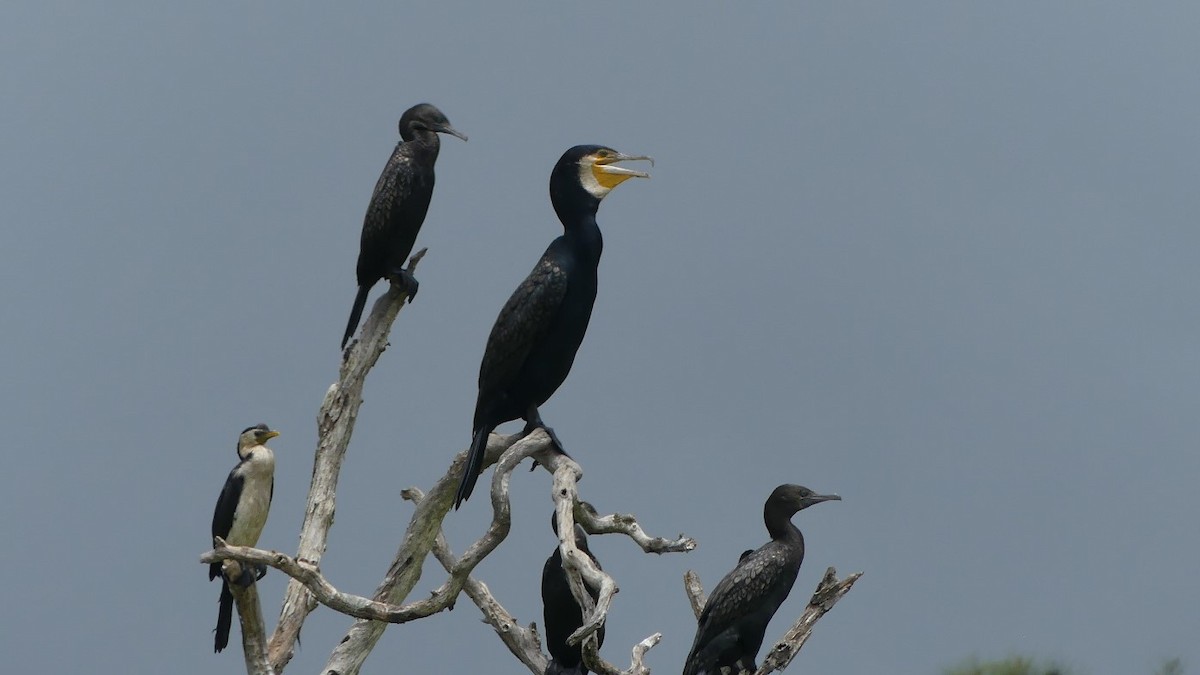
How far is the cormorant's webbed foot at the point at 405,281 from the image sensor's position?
7414 mm

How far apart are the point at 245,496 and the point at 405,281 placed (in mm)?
1143

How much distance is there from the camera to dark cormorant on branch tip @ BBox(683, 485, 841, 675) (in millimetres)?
7391

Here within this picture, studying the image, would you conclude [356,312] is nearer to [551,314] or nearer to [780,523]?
[551,314]

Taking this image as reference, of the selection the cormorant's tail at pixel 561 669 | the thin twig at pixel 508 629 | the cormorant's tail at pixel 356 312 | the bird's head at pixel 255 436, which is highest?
the cormorant's tail at pixel 356 312

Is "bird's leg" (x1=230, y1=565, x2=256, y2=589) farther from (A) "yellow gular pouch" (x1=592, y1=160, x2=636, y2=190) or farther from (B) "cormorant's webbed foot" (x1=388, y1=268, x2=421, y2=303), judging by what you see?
(A) "yellow gular pouch" (x1=592, y1=160, x2=636, y2=190)

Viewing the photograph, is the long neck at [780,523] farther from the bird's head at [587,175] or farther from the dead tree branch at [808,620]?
the bird's head at [587,175]

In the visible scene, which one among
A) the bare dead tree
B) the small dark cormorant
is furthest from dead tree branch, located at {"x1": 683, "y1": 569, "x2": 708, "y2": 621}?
the small dark cormorant

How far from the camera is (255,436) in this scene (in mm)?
7352

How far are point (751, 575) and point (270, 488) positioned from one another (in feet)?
6.95

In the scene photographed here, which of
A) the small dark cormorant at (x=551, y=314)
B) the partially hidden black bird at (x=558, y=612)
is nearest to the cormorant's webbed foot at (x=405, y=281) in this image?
the small dark cormorant at (x=551, y=314)

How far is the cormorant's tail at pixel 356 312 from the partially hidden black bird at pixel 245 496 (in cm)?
52

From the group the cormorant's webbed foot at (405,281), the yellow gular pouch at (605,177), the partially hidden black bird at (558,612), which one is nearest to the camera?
the yellow gular pouch at (605,177)

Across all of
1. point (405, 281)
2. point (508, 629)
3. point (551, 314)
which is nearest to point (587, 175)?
point (551, 314)

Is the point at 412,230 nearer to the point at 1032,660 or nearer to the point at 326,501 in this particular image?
the point at 326,501
